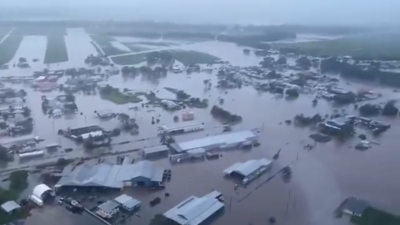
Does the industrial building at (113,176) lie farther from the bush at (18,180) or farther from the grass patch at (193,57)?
the grass patch at (193,57)

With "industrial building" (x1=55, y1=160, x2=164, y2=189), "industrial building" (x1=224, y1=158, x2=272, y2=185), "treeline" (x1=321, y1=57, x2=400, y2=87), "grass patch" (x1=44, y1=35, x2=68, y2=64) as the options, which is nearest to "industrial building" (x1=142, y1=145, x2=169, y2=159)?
"industrial building" (x1=55, y1=160, x2=164, y2=189)

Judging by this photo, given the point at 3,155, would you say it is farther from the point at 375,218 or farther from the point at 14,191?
the point at 375,218

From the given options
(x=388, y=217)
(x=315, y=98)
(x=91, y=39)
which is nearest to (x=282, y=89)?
(x=315, y=98)

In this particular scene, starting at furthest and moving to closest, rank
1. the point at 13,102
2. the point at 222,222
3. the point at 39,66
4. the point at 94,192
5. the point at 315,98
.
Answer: the point at 39,66, the point at 315,98, the point at 13,102, the point at 94,192, the point at 222,222

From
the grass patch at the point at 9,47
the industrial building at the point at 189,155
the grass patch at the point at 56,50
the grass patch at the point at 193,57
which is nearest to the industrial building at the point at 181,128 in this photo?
the industrial building at the point at 189,155

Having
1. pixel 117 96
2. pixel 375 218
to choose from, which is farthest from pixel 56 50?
pixel 375 218

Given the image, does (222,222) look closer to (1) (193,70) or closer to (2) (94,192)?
(2) (94,192)

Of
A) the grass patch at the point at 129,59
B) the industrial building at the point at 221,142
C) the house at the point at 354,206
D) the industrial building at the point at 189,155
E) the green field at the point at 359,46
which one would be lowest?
the house at the point at 354,206
